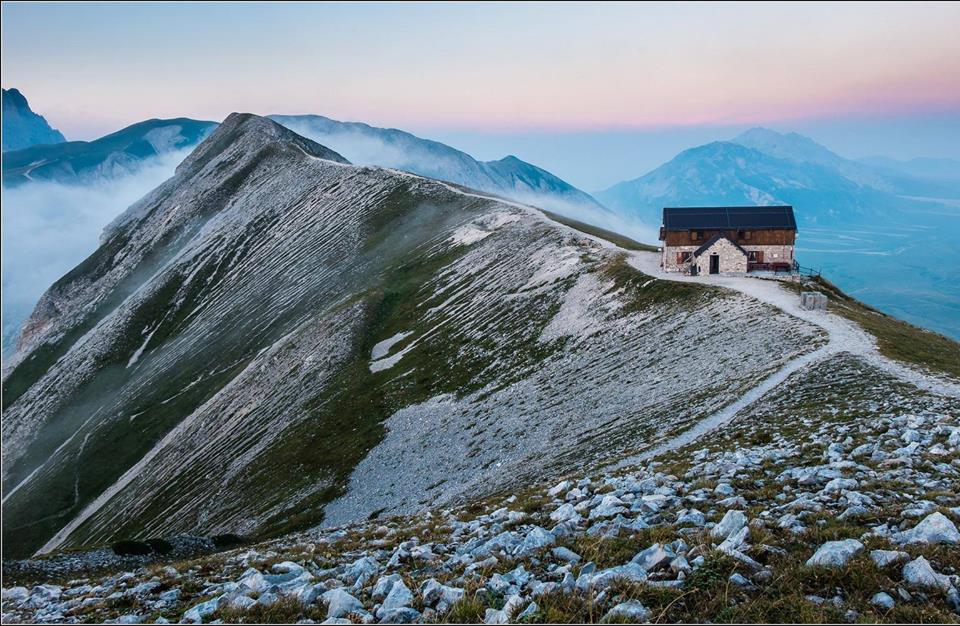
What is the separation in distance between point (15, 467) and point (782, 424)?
5596 inches

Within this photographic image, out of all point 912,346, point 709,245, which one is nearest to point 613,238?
point 709,245

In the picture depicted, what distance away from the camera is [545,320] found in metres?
67.2

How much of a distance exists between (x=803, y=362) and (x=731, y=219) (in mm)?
48284

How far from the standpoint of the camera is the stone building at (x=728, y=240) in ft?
237

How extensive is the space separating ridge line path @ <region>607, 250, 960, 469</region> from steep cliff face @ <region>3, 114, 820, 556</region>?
1.46 meters

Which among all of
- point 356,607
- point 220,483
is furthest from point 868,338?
point 220,483

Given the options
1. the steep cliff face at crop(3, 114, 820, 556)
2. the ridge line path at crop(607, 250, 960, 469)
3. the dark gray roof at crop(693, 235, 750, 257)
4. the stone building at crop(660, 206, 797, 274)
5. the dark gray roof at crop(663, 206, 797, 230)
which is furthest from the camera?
the dark gray roof at crop(663, 206, 797, 230)

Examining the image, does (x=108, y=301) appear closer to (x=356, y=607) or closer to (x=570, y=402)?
(x=570, y=402)

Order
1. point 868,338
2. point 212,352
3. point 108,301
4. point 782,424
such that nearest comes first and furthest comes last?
point 782,424, point 868,338, point 212,352, point 108,301

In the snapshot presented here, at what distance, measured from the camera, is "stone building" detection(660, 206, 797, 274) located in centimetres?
7231

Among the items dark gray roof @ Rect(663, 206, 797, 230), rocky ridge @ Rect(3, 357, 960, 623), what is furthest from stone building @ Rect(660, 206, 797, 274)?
rocky ridge @ Rect(3, 357, 960, 623)

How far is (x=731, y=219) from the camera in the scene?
78562 millimetres

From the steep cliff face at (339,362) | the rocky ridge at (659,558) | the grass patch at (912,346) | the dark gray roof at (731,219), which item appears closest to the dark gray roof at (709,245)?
the dark gray roof at (731,219)

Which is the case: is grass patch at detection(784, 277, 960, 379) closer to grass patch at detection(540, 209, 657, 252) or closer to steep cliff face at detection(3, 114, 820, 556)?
steep cliff face at detection(3, 114, 820, 556)
